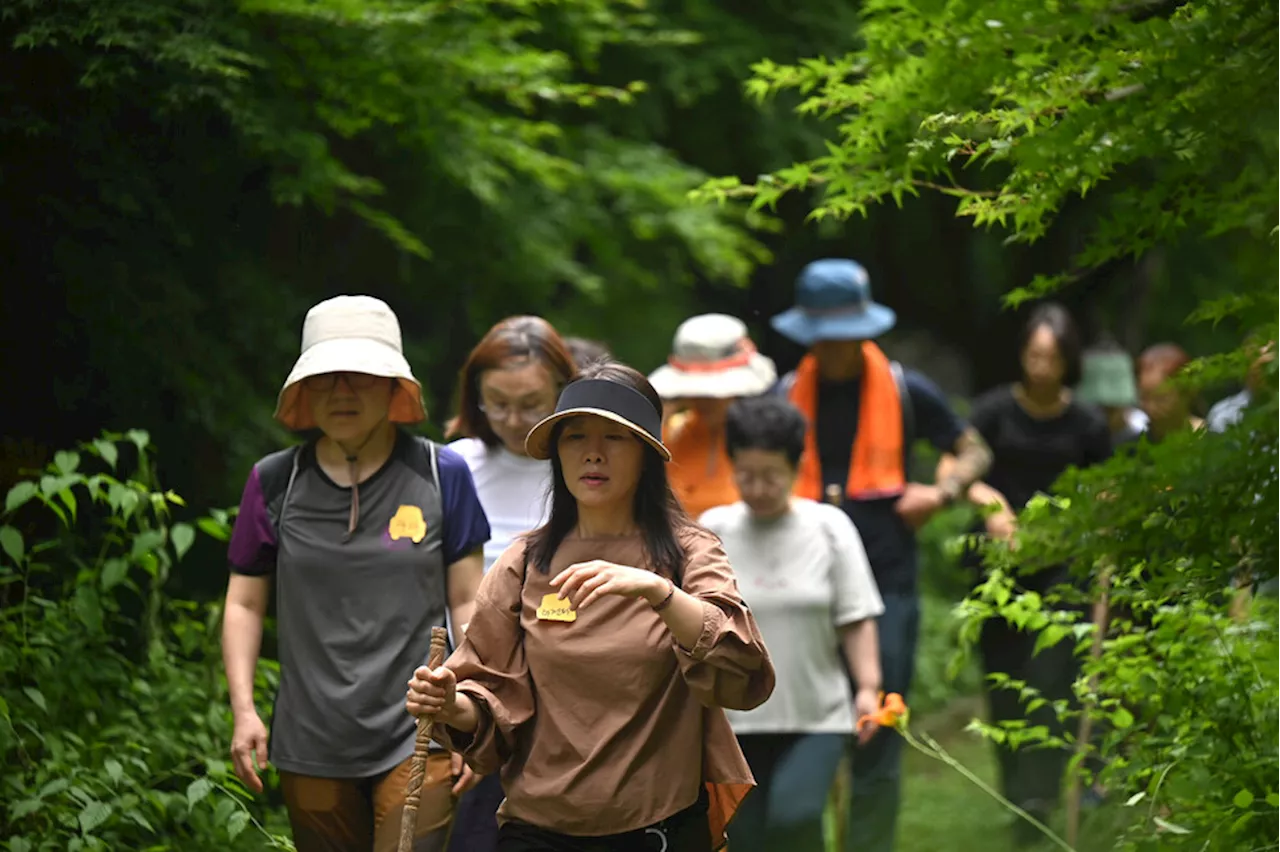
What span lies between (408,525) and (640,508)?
0.75m

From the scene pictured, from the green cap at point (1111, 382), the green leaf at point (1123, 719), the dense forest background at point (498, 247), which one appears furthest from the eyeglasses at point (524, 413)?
the green cap at point (1111, 382)

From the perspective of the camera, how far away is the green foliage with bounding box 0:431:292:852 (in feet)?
15.4

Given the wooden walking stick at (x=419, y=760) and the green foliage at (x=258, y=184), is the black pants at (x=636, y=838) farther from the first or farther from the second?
the green foliage at (x=258, y=184)

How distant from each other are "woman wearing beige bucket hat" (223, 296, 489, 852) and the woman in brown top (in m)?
0.52

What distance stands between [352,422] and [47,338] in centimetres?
169

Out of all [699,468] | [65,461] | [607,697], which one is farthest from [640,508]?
[699,468]

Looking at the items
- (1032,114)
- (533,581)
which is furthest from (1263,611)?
(533,581)

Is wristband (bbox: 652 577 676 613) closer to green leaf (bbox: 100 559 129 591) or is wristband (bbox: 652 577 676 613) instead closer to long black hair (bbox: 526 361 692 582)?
long black hair (bbox: 526 361 692 582)

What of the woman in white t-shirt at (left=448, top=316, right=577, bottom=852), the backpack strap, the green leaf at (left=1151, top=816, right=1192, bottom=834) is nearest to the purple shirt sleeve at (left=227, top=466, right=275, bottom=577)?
the woman in white t-shirt at (left=448, top=316, right=577, bottom=852)

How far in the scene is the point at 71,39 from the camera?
17.4 feet

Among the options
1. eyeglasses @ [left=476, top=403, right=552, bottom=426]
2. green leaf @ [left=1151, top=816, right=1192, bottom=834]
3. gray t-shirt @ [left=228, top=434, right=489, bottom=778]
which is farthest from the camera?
eyeglasses @ [left=476, top=403, right=552, bottom=426]

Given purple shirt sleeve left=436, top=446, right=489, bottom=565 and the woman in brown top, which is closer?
the woman in brown top

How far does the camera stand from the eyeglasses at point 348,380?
4480 mm

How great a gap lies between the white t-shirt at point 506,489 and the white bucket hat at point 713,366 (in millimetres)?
1510
